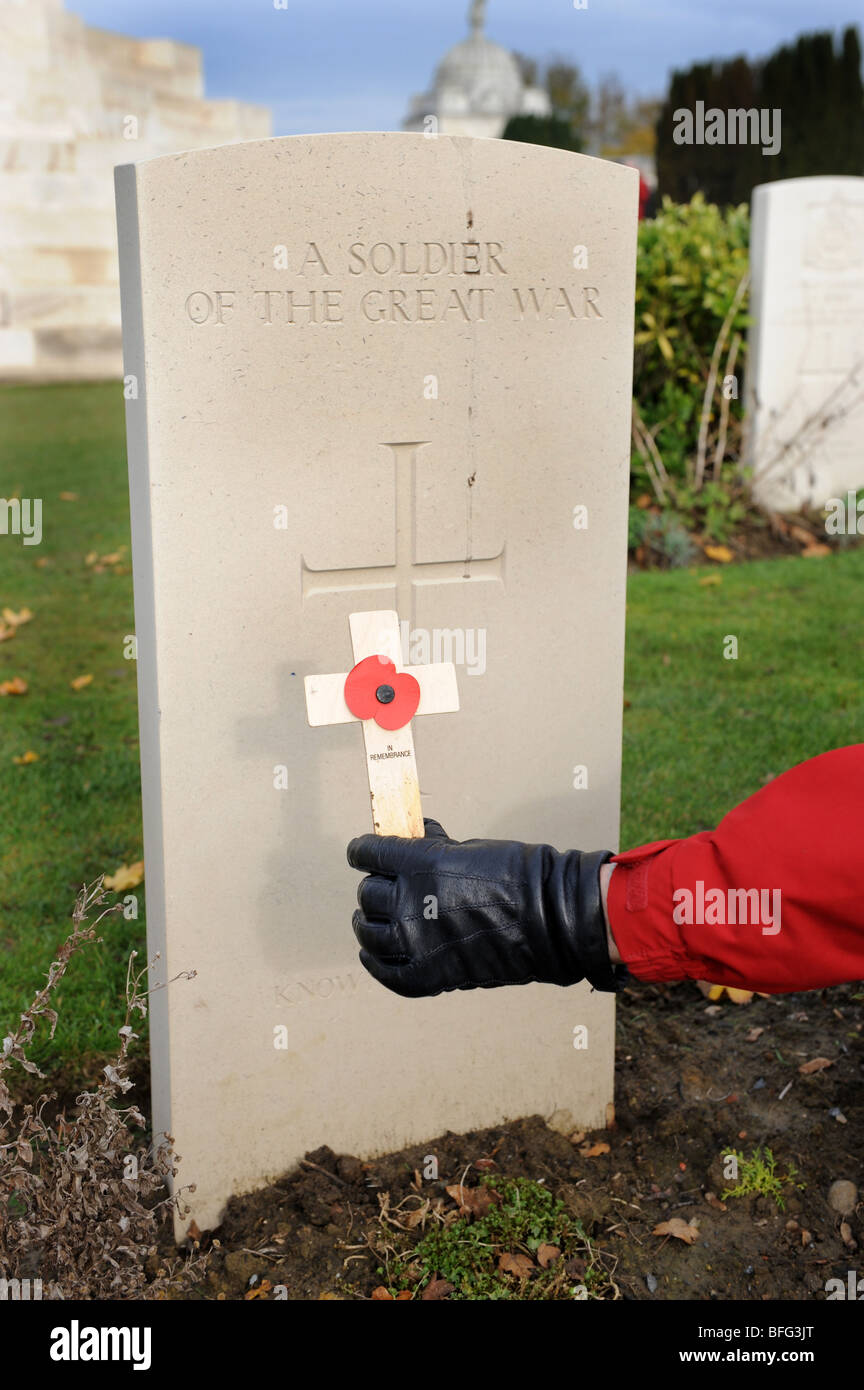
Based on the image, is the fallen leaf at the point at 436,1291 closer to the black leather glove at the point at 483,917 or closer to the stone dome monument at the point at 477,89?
the black leather glove at the point at 483,917

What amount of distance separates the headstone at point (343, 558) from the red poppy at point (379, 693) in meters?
0.51

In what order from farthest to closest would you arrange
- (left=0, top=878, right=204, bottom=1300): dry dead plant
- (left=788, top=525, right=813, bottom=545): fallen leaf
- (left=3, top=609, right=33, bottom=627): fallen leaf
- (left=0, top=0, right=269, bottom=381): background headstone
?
(left=0, top=0, right=269, bottom=381): background headstone < (left=788, top=525, right=813, bottom=545): fallen leaf < (left=3, top=609, right=33, bottom=627): fallen leaf < (left=0, top=878, right=204, bottom=1300): dry dead plant

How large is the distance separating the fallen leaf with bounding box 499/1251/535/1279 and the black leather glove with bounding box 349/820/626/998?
0.93 meters

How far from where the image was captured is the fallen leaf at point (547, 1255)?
2.32 metres

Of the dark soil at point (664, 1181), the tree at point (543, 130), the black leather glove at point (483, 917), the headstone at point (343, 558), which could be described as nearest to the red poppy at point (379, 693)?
the black leather glove at point (483, 917)

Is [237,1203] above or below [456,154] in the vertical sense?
below

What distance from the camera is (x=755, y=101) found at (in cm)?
2255

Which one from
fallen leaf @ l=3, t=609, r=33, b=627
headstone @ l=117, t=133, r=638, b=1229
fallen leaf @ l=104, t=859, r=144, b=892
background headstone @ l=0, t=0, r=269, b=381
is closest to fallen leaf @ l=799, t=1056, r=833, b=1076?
headstone @ l=117, t=133, r=638, b=1229

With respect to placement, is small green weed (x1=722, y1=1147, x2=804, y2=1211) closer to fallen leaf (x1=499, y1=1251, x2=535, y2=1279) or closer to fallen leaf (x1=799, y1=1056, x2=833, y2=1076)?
fallen leaf (x1=799, y1=1056, x2=833, y2=1076)

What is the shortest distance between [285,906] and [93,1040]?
0.80 meters

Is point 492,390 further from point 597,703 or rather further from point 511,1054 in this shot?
point 511,1054

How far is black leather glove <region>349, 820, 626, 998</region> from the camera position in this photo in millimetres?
1521

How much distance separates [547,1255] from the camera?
2.33 m

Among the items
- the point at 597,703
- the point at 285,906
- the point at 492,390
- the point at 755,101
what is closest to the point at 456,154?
the point at 492,390
